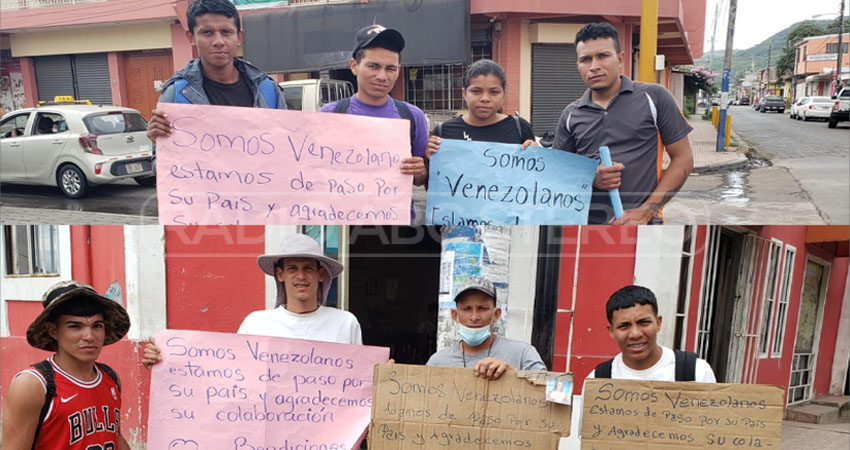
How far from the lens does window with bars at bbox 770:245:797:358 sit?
7.83 meters

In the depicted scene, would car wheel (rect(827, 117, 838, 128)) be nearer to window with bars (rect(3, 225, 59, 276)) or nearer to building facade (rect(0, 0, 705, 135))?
building facade (rect(0, 0, 705, 135))

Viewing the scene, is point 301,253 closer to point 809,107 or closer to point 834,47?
point 834,47

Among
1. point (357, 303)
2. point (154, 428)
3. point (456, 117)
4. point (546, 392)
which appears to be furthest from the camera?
point (357, 303)

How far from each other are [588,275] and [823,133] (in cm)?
350

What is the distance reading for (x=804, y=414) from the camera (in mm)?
8461

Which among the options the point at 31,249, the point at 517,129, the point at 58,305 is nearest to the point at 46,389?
the point at 58,305

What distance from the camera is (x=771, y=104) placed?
9672 mm

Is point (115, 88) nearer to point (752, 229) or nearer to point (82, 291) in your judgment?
point (82, 291)

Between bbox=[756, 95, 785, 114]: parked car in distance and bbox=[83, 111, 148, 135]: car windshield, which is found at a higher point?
bbox=[756, 95, 785, 114]: parked car in distance

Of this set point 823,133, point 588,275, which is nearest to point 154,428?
point 588,275

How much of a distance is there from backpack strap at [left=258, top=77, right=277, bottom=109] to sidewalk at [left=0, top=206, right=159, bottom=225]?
3.15 m

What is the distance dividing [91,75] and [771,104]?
8590mm

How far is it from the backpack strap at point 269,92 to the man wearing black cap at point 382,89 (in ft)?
Answer: 0.86

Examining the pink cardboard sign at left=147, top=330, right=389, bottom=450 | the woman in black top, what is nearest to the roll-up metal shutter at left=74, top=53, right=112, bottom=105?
the pink cardboard sign at left=147, top=330, right=389, bottom=450
